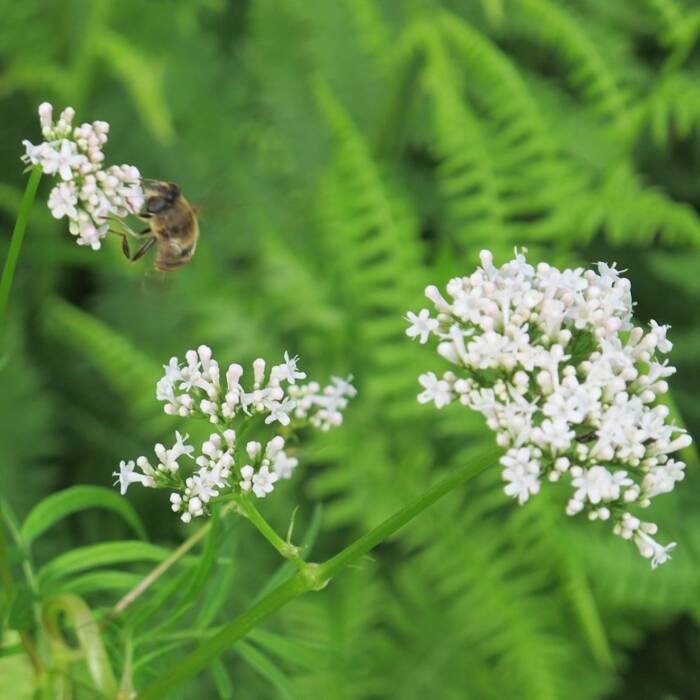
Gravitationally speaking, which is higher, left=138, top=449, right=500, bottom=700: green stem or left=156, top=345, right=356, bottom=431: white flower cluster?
left=156, top=345, right=356, bottom=431: white flower cluster

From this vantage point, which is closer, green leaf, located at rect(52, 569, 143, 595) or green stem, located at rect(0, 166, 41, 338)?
green stem, located at rect(0, 166, 41, 338)

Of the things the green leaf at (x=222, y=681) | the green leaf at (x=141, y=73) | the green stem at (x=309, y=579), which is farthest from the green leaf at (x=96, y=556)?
the green leaf at (x=141, y=73)

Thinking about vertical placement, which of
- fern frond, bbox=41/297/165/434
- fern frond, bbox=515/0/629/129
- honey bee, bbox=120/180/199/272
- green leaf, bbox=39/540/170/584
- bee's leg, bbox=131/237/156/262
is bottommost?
green leaf, bbox=39/540/170/584

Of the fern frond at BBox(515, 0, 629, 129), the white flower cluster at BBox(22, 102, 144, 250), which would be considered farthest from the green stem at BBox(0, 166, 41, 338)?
the fern frond at BBox(515, 0, 629, 129)

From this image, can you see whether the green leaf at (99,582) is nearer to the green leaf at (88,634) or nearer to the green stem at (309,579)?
the green leaf at (88,634)

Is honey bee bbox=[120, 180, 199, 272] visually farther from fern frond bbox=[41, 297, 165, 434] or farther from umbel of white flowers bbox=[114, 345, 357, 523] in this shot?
fern frond bbox=[41, 297, 165, 434]

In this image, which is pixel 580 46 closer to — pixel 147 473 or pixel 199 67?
pixel 199 67

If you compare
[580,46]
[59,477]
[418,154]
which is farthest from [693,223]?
[59,477]

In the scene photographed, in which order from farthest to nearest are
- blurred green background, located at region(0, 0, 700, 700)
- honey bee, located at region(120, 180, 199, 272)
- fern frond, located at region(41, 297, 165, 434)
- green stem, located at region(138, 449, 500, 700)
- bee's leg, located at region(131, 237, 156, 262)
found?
fern frond, located at region(41, 297, 165, 434) → blurred green background, located at region(0, 0, 700, 700) → honey bee, located at region(120, 180, 199, 272) → bee's leg, located at region(131, 237, 156, 262) → green stem, located at region(138, 449, 500, 700)
